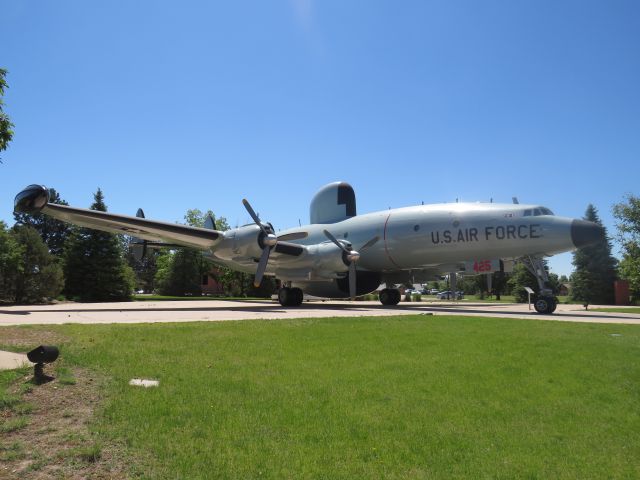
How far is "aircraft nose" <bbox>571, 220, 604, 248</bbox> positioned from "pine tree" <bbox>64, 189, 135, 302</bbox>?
1204 inches

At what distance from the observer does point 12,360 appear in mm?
6777

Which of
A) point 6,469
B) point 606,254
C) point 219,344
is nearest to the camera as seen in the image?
point 6,469

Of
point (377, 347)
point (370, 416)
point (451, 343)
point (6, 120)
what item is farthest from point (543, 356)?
point (6, 120)

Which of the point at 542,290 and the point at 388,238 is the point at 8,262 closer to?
the point at 388,238

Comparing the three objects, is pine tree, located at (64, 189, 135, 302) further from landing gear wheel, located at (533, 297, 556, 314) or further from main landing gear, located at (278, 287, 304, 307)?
landing gear wheel, located at (533, 297, 556, 314)

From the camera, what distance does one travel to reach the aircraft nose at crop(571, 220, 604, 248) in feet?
60.2

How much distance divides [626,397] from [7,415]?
7349mm

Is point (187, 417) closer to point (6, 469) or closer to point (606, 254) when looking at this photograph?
point (6, 469)

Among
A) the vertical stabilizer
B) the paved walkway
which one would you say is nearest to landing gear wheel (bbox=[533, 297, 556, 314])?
→ the paved walkway

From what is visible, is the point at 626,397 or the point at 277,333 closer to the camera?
the point at 626,397

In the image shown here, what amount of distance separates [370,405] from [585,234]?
53.4 feet

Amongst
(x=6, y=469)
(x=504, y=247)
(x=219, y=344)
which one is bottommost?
(x=6, y=469)

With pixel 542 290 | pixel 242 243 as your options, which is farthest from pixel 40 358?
pixel 542 290

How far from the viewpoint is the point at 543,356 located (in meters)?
8.27
